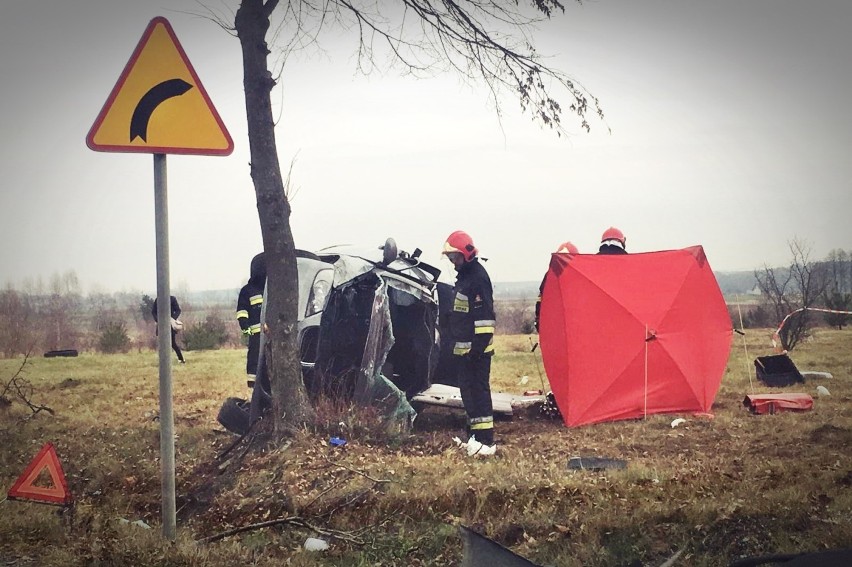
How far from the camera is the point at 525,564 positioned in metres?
3.26

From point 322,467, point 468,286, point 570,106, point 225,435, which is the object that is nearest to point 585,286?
point 468,286

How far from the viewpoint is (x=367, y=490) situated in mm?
3986

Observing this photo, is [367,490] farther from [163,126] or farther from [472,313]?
[163,126]

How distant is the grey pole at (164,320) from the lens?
3.64 metres

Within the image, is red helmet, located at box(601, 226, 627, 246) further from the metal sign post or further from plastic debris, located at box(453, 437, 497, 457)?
the metal sign post

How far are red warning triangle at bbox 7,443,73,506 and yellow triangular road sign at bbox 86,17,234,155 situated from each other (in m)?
1.58

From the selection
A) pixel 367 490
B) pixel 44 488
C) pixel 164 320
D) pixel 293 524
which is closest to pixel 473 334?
pixel 367 490

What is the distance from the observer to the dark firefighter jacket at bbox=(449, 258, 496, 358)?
432 cm

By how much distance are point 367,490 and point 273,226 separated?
1540 millimetres

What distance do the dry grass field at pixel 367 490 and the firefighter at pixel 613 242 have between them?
47.8 inches

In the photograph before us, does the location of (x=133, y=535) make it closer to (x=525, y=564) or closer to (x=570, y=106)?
(x=525, y=564)

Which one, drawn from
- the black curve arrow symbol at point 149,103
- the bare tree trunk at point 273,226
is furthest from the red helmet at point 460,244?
the black curve arrow symbol at point 149,103

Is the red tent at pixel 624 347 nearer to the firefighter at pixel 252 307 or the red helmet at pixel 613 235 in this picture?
the red helmet at pixel 613 235

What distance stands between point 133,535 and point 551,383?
309 cm
